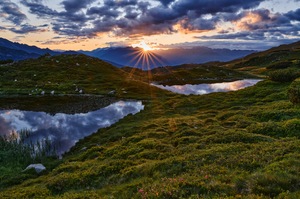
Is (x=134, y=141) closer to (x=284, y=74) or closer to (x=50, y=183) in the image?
(x=50, y=183)

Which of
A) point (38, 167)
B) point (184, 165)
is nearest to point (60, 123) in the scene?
point (38, 167)

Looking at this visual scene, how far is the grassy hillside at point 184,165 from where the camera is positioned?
11648 millimetres

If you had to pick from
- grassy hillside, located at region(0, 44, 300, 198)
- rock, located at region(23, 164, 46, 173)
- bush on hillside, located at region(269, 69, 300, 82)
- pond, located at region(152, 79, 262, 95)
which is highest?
bush on hillside, located at region(269, 69, 300, 82)

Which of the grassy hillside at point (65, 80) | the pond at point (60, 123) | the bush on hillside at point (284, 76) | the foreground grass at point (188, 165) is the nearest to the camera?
the foreground grass at point (188, 165)

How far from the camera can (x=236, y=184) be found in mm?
11688

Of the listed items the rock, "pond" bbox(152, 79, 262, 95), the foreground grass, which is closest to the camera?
the foreground grass

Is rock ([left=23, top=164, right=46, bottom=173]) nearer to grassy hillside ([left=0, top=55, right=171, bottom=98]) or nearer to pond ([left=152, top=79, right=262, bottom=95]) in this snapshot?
grassy hillside ([left=0, top=55, right=171, bottom=98])

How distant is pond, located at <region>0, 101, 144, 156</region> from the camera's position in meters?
32.3

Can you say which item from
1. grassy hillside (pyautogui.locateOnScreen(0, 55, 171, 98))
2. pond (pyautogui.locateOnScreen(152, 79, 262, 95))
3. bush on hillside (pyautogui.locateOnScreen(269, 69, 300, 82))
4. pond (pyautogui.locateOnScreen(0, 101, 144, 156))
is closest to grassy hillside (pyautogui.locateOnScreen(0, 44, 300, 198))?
pond (pyautogui.locateOnScreen(0, 101, 144, 156))

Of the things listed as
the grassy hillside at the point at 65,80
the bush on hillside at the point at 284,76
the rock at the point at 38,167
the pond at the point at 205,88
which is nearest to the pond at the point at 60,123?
the rock at the point at 38,167

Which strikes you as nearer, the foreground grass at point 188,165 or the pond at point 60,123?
the foreground grass at point 188,165

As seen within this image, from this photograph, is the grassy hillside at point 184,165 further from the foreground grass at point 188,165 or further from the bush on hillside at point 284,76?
the bush on hillside at point 284,76

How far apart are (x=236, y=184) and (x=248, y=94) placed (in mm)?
40029

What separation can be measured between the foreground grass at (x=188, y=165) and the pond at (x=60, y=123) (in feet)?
9.73
